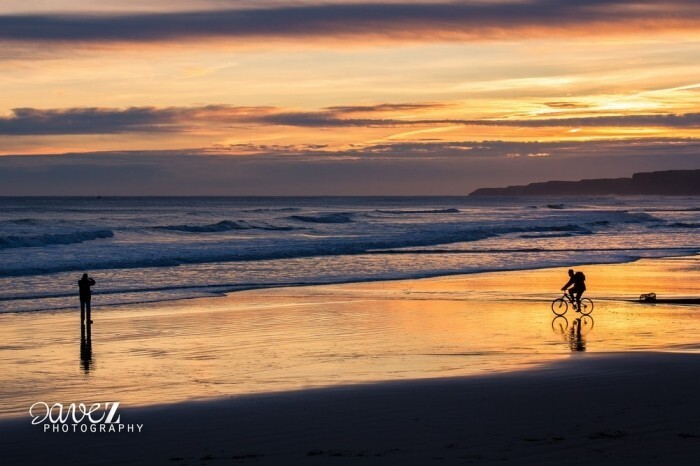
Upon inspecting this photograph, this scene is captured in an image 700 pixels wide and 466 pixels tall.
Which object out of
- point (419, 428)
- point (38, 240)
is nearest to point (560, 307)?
point (419, 428)

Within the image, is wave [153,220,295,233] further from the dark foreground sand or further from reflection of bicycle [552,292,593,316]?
the dark foreground sand

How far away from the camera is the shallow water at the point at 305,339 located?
12680 millimetres

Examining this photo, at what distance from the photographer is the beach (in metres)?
8.94

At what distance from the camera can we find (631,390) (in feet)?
37.8

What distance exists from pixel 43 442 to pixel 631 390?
7140mm

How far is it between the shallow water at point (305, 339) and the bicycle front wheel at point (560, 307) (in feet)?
0.86

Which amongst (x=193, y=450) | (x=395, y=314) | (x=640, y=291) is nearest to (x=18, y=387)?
(x=193, y=450)

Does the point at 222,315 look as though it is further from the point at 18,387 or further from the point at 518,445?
the point at 518,445

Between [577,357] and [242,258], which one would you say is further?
[242,258]

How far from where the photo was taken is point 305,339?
16.6 metres

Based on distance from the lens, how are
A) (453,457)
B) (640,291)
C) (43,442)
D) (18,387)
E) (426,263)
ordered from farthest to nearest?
1. (426,263)
2. (640,291)
3. (18,387)
4. (43,442)
5. (453,457)

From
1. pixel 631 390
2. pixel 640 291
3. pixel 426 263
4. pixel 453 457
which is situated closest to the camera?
pixel 453 457

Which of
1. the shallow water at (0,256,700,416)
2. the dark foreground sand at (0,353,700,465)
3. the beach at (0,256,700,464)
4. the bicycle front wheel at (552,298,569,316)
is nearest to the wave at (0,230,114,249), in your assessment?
the shallow water at (0,256,700,416)
